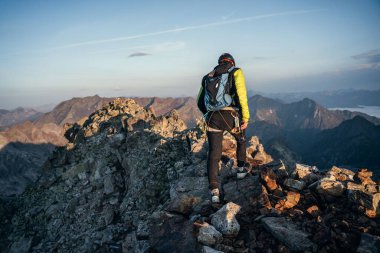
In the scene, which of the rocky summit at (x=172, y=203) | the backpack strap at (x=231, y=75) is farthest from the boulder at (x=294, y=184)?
the backpack strap at (x=231, y=75)

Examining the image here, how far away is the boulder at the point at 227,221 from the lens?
8263 millimetres

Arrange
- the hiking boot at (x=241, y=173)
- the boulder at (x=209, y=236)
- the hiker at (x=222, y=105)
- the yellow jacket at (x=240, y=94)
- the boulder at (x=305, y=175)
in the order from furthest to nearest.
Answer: the hiking boot at (x=241, y=173), the boulder at (x=305, y=175), the hiker at (x=222, y=105), the yellow jacket at (x=240, y=94), the boulder at (x=209, y=236)

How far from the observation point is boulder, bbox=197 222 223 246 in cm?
798

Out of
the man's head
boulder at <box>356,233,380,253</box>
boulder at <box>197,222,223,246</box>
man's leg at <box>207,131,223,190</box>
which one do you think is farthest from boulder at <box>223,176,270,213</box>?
the man's head

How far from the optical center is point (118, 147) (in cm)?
2711

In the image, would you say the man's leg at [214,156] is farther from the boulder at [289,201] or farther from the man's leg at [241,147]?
the boulder at [289,201]

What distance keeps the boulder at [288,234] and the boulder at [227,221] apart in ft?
2.80

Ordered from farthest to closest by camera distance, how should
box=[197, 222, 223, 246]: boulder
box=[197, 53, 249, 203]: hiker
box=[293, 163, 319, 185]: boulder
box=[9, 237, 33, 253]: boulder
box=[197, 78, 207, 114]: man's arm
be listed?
box=[9, 237, 33, 253]: boulder < box=[293, 163, 319, 185]: boulder < box=[197, 78, 207, 114]: man's arm < box=[197, 53, 249, 203]: hiker < box=[197, 222, 223, 246]: boulder

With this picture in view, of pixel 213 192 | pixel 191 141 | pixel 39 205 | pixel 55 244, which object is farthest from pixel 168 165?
pixel 39 205

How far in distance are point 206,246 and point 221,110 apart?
172 inches

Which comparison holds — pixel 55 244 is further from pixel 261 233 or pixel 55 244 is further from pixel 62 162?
pixel 261 233

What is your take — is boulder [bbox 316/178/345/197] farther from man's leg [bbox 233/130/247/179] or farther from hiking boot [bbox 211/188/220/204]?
hiking boot [bbox 211/188/220/204]

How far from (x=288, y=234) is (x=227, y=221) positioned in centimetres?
170

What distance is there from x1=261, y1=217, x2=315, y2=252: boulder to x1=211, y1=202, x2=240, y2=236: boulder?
852 mm
